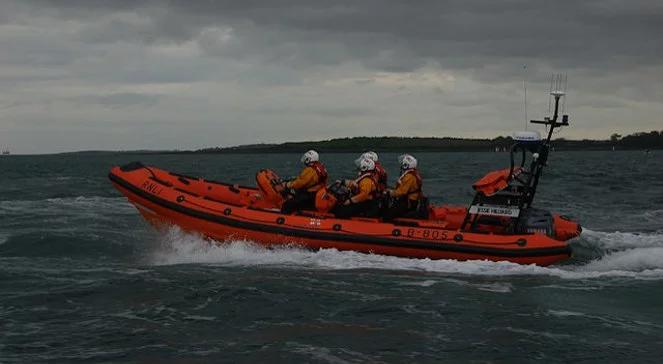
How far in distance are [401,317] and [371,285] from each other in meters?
1.43

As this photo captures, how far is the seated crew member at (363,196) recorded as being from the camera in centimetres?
1122

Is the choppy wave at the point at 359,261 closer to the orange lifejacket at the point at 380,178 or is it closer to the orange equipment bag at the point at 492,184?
the orange equipment bag at the point at 492,184

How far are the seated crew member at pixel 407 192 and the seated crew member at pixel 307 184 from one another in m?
1.07

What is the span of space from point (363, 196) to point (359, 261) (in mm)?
1053

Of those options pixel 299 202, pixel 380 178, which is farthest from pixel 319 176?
pixel 380 178

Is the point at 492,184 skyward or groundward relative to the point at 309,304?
skyward

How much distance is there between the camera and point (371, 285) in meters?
9.43

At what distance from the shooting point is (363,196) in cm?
1122

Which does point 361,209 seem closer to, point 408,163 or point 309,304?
point 408,163

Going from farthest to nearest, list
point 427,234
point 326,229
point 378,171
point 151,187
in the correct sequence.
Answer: point 151,187 → point 378,171 → point 326,229 → point 427,234

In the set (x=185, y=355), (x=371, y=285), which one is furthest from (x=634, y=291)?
(x=185, y=355)

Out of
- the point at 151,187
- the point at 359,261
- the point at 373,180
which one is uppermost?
the point at 373,180

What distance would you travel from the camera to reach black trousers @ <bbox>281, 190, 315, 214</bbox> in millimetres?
11727

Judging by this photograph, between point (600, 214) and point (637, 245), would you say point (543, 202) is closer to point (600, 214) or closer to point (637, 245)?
point (600, 214)
